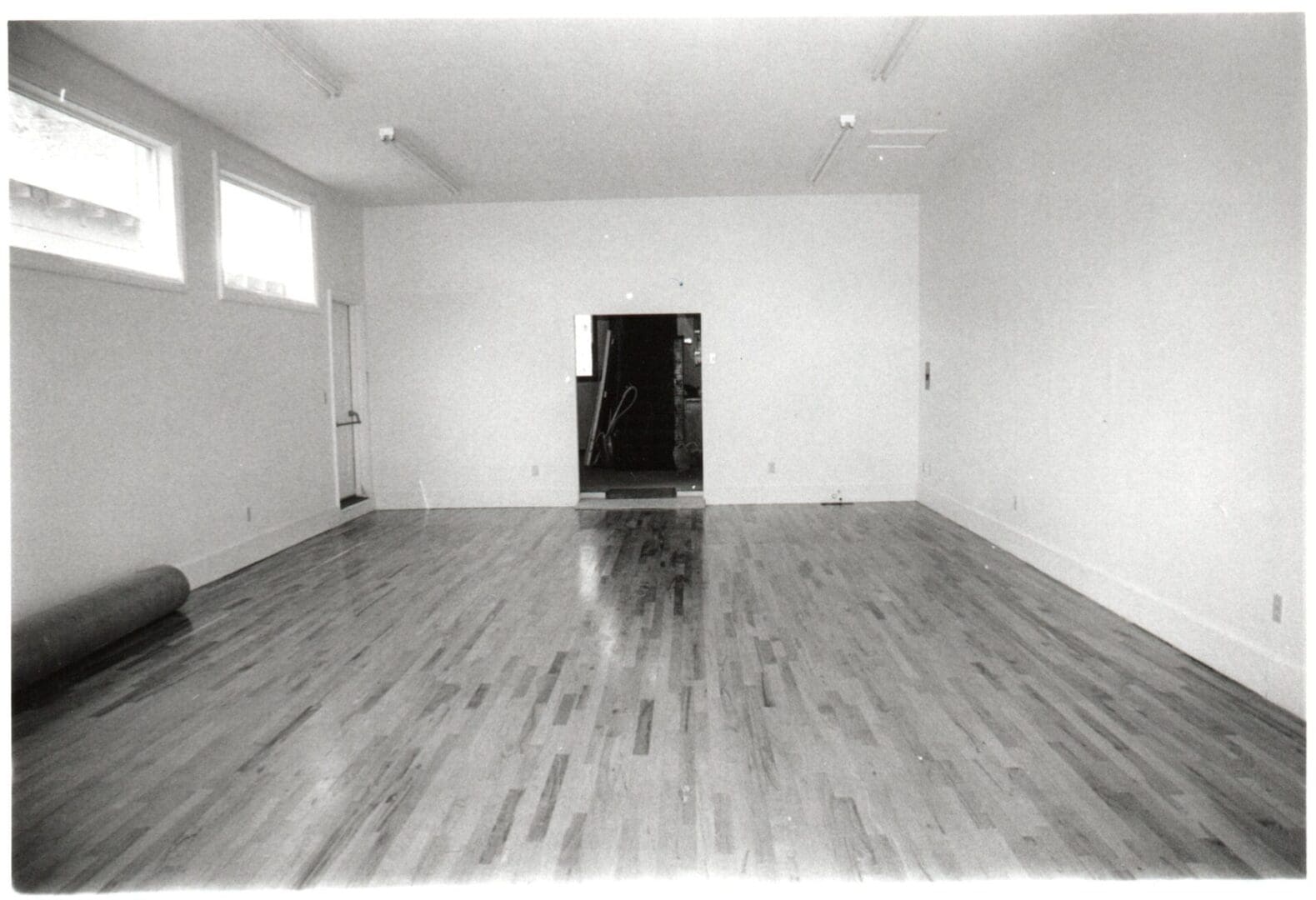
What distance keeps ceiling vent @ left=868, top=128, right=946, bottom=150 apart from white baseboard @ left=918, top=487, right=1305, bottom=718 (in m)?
2.98

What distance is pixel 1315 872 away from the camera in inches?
57.7

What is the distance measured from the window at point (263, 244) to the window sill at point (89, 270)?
2.40ft

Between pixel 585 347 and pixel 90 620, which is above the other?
pixel 585 347

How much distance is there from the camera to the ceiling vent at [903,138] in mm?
6191

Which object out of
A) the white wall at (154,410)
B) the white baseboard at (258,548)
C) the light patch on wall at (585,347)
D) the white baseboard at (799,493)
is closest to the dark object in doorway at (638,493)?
the white baseboard at (799,493)

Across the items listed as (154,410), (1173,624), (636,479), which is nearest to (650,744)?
(1173,624)

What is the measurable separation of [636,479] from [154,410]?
5456 mm

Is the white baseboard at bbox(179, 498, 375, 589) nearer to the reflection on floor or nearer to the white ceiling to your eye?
the reflection on floor

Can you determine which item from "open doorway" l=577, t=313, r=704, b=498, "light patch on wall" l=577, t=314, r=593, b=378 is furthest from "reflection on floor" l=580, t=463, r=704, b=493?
"light patch on wall" l=577, t=314, r=593, b=378

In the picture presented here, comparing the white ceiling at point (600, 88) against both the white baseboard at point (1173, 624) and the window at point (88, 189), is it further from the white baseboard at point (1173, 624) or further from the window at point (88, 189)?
the white baseboard at point (1173, 624)

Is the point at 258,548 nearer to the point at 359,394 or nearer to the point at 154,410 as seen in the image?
the point at 154,410

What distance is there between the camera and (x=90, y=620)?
152 inches

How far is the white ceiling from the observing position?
4.38 metres

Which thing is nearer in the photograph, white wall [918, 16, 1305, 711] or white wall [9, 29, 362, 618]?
white wall [918, 16, 1305, 711]
